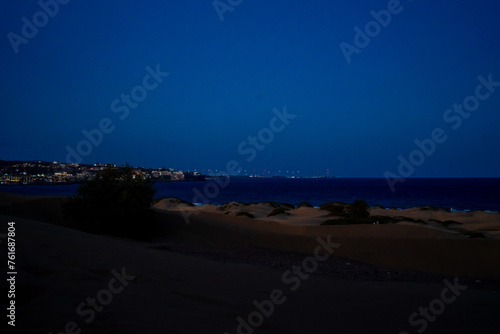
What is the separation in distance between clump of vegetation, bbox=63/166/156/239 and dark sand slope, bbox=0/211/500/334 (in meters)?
8.05

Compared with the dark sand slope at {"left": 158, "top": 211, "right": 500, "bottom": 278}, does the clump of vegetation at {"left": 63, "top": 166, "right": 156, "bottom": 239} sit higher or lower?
higher

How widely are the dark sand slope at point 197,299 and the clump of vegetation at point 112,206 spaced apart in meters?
8.05

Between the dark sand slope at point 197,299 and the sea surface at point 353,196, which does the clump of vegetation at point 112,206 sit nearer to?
the dark sand slope at point 197,299

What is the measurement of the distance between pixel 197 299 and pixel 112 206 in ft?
41.1

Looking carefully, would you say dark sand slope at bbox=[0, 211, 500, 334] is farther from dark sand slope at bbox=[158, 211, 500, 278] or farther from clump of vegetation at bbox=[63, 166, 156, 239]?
clump of vegetation at bbox=[63, 166, 156, 239]

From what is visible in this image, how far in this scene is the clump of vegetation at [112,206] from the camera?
16391 millimetres

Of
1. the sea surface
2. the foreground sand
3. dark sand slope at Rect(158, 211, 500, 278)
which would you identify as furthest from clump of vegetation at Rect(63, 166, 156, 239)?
the sea surface

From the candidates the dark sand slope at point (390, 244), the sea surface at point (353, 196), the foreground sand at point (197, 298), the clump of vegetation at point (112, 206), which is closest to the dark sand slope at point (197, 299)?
the foreground sand at point (197, 298)

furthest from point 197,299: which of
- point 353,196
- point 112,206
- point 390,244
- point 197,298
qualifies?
point 353,196

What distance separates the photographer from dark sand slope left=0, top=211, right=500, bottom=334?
13.2 feet

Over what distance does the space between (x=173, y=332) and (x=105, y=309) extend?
3.32 feet

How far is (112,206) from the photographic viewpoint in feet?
54.1

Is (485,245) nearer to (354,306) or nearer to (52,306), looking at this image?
(354,306)

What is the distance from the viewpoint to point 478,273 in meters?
12.9
